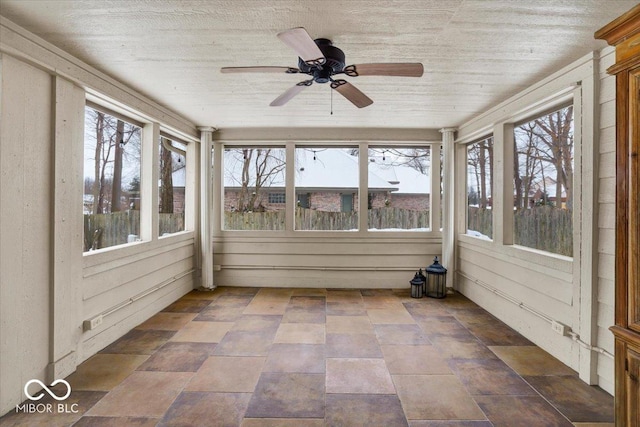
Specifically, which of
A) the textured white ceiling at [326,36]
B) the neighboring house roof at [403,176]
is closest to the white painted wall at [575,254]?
the textured white ceiling at [326,36]

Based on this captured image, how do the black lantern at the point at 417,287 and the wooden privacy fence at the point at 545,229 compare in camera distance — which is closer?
the wooden privacy fence at the point at 545,229

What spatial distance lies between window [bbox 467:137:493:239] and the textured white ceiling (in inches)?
41.6

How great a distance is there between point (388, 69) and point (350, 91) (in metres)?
0.46

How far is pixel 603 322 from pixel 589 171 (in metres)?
1.15

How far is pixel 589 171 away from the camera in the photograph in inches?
98.5

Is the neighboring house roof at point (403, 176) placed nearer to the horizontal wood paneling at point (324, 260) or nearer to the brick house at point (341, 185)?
the brick house at point (341, 185)

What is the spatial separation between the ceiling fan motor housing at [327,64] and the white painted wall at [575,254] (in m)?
1.94

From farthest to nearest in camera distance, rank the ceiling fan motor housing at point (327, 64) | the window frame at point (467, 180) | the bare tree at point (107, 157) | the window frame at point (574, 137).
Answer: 1. the window frame at point (467, 180)
2. the bare tree at point (107, 157)
3. the window frame at point (574, 137)
4. the ceiling fan motor housing at point (327, 64)

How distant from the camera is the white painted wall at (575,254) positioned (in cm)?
240

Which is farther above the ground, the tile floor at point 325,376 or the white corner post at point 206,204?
the white corner post at point 206,204

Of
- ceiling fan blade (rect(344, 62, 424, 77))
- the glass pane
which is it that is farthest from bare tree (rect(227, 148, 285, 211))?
ceiling fan blade (rect(344, 62, 424, 77))

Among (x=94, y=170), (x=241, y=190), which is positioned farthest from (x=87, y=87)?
(x=241, y=190)

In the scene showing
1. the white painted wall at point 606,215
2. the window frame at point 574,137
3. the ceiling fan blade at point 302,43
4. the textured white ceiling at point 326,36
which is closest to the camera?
the ceiling fan blade at point 302,43

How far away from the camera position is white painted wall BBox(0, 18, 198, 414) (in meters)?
2.09
